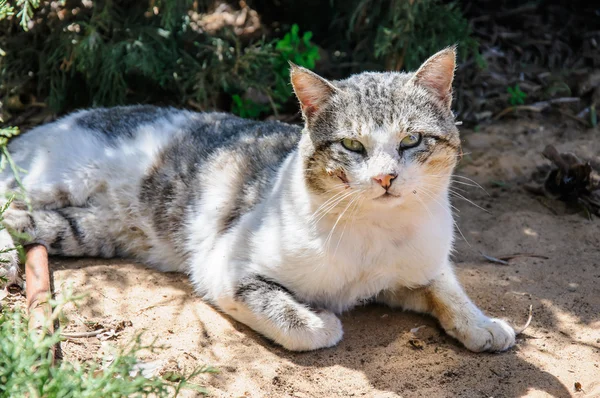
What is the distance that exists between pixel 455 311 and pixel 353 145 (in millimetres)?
1101

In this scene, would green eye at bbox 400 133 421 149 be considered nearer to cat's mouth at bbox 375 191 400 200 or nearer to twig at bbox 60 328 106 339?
cat's mouth at bbox 375 191 400 200

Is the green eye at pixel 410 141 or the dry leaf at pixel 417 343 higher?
the green eye at pixel 410 141

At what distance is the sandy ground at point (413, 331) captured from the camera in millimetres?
3525

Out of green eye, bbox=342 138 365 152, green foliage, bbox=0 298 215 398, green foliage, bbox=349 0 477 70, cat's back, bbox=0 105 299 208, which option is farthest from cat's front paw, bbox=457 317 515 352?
green foliage, bbox=349 0 477 70

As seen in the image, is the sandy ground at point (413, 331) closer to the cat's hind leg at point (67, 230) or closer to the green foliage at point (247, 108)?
the cat's hind leg at point (67, 230)

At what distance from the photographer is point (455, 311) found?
154 inches

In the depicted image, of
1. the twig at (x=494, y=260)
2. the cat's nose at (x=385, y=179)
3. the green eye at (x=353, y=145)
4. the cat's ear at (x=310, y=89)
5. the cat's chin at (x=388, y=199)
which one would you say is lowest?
the twig at (x=494, y=260)

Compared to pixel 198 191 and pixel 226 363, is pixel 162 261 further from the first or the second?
pixel 226 363

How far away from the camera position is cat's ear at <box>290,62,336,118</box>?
3651 mm

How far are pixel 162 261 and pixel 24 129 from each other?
203 centimetres

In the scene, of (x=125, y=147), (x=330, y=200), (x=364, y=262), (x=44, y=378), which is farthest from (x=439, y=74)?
(x=44, y=378)

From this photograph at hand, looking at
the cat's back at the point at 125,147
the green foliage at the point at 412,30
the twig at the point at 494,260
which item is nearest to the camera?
the cat's back at the point at 125,147

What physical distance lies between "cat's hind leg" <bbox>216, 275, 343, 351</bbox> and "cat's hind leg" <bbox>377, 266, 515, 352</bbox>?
49 centimetres

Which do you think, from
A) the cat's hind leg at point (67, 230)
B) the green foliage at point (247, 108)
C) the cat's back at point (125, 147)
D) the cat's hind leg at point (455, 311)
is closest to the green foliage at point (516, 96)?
the green foliage at point (247, 108)
